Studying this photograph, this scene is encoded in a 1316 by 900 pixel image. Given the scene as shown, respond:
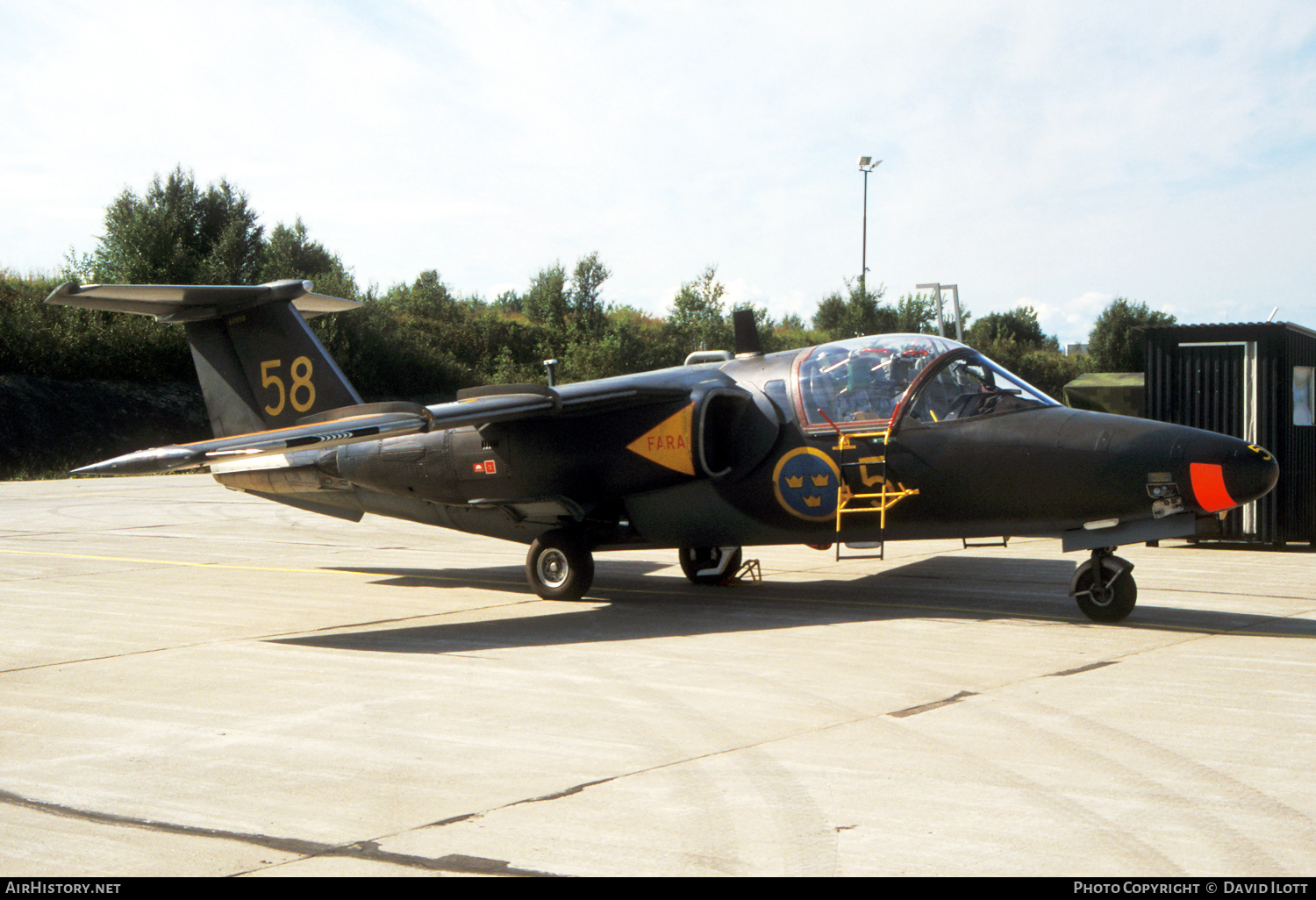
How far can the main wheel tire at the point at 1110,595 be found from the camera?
31.8 ft

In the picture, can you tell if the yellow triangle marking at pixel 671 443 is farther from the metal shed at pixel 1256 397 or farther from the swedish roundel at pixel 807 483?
the metal shed at pixel 1256 397

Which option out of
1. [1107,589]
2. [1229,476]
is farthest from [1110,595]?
[1229,476]

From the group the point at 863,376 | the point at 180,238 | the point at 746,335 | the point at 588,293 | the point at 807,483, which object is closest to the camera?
the point at 863,376

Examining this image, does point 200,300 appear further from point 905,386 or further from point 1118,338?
point 1118,338

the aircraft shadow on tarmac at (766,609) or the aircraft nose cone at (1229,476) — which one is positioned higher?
the aircraft nose cone at (1229,476)

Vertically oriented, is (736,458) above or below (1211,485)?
above

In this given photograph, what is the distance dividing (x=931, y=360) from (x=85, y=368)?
41407 millimetres

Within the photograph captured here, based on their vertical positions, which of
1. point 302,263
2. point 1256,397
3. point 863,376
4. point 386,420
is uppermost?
point 302,263

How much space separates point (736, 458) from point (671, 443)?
0.69m

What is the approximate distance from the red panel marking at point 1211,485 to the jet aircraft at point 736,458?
1 cm

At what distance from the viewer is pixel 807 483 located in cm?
1061

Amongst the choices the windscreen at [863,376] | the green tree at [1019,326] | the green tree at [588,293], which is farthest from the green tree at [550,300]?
the windscreen at [863,376]

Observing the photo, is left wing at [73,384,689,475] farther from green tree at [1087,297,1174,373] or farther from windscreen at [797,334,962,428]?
green tree at [1087,297,1174,373]

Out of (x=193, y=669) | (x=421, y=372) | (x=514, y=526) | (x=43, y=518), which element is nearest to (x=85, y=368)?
(x=421, y=372)
